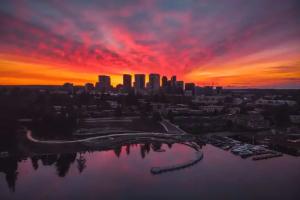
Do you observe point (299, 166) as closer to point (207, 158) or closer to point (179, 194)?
point (207, 158)

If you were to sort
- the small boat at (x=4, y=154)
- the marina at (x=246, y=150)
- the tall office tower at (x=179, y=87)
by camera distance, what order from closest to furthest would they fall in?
1. the small boat at (x=4, y=154)
2. the marina at (x=246, y=150)
3. the tall office tower at (x=179, y=87)

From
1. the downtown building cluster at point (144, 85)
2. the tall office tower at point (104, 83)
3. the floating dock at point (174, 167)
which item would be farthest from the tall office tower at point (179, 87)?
the floating dock at point (174, 167)

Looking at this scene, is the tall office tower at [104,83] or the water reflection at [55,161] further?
the tall office tower at [104,83]

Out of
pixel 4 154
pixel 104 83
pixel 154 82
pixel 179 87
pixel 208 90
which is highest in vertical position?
pixel 154 82

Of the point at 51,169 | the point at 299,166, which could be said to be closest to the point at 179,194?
the point at 51,169

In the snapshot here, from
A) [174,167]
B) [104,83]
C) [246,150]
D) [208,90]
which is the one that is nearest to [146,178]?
[174,167]

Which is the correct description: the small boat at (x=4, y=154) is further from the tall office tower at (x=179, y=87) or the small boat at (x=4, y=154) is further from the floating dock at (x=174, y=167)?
the tall office tower at (x=179, y=87)

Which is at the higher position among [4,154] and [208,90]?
[208,90]

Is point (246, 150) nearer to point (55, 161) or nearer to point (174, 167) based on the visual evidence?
point (174, 167)
